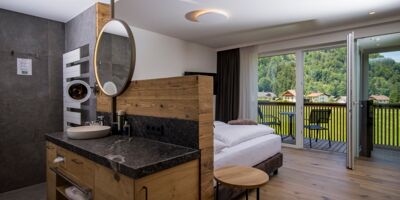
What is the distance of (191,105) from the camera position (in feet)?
4.30

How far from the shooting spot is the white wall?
121 inches

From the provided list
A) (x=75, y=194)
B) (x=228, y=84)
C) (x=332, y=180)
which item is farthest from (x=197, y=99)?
(x=228, y=84)

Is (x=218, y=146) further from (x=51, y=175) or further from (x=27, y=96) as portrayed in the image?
(x=27, y=96)

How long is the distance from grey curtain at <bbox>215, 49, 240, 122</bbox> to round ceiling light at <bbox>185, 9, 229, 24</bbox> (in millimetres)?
1862

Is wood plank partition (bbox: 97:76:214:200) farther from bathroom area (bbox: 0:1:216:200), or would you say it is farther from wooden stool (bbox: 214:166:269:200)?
wooden stool (bbox: 214:166:269:200)

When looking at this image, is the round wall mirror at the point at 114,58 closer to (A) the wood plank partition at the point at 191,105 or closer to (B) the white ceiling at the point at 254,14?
(A) the wood plank partition at the point at 191,105

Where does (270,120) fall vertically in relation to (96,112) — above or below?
below

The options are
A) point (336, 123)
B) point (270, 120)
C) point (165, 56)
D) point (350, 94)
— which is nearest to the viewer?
point (350, 94)

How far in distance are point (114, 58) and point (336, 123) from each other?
480 cm

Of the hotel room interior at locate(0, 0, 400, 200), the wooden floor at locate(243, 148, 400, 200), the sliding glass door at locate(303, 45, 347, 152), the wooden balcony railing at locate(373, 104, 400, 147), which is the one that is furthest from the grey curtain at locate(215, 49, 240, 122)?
the wooden balcony railing at locate(373, 104, 400, 147)

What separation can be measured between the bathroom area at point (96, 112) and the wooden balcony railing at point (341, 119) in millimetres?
2450

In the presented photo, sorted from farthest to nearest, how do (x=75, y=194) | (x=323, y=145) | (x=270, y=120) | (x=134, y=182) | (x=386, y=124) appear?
1. (x=270, y=120)
2. (x=323, y=145)
3. (x=386, y=124)
4. (x=75, y=194)
5. (x=134, y=182)

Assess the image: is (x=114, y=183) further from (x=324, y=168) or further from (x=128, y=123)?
(x=324, y=168)

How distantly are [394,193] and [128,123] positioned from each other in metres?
2.89
